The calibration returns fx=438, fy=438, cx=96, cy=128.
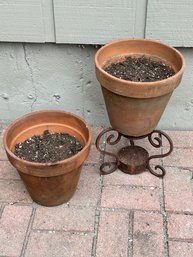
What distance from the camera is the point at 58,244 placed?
7.11 feet

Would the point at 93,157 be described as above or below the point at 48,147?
below

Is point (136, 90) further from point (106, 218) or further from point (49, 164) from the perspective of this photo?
point (106, 218)

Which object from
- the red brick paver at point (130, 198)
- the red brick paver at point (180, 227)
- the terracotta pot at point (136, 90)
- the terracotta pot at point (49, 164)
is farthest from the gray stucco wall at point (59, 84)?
the red brick paver at point (180, 227)

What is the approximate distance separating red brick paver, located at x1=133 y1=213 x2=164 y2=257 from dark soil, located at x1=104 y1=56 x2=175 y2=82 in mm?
723

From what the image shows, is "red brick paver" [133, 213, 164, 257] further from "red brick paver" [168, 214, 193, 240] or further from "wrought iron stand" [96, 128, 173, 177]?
"wrought iron stand" [96, 128, 173, 177]

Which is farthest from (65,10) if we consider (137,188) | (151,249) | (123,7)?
(151,249)

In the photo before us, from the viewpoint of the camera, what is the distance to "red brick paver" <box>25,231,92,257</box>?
2125 millimetres

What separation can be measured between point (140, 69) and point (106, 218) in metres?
0.81

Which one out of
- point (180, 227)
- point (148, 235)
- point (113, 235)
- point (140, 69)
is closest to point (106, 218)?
point (113, 235)

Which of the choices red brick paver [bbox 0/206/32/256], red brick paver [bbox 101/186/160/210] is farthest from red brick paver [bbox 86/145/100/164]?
red brick paver [bbox 0/206/32/256]

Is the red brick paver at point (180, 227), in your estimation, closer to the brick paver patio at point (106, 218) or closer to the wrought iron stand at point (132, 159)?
the brick paver patio at point (106, 218)

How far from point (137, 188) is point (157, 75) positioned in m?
0.65

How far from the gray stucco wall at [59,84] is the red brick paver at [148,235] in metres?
0.81

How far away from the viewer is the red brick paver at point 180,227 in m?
2.21
